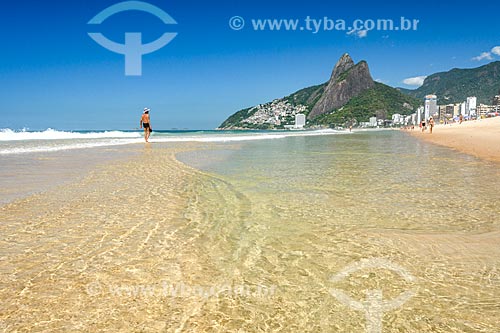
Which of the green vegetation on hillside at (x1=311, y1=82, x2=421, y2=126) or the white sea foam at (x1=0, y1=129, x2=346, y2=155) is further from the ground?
the green vegetation on hillside at (x1=311, y1=82, x2=421, y2=126)

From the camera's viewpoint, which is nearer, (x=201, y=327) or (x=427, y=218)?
(x=201, y=327)

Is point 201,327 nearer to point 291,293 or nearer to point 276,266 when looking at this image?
point 291,293

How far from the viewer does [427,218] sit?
14.2ft

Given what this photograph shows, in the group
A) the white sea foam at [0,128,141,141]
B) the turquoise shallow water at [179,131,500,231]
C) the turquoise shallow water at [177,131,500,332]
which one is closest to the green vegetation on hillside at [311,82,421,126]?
the white sea foam at [0,128,141,141]

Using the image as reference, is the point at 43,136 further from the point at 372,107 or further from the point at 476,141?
the point at 372,107

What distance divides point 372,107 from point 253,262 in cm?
18194

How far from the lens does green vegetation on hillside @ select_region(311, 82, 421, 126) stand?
545ft

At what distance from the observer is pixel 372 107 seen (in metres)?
171

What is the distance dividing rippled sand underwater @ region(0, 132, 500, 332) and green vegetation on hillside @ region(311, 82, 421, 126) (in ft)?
529

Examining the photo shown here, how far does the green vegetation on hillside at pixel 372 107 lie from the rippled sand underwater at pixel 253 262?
529 feet

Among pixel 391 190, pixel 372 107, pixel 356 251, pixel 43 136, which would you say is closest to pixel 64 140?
pixel 43 136

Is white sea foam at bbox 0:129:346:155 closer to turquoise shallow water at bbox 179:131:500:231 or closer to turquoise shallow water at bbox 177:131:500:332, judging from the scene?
turquoise shallow water at bbox 179:131:500:231

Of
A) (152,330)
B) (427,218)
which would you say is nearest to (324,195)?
(427,218)

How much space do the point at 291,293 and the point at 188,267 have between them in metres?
0.93
